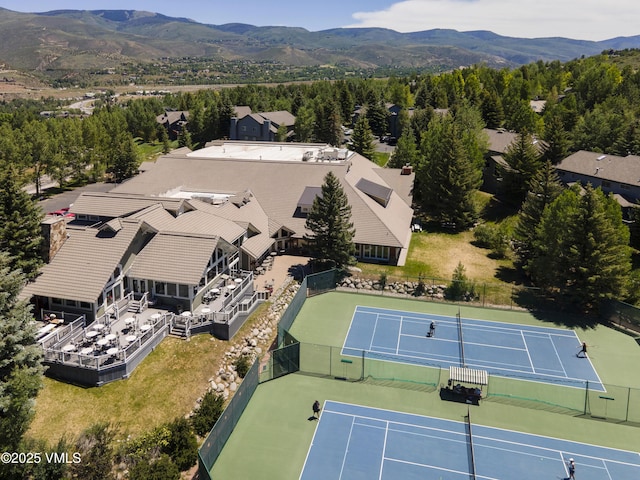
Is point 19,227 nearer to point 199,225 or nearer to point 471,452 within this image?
point 199,225

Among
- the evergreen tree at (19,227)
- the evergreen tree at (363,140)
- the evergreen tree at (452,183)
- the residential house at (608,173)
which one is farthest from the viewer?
the evergreen tree at (363,140)

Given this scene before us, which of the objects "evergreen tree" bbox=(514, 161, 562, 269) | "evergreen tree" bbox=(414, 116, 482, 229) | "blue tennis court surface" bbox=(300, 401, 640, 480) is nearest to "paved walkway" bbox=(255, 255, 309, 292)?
"blue tennis court surface" bbox=(300, 401, 640, 480)

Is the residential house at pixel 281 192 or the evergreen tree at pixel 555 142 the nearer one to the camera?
the residential house at pixel 281 192

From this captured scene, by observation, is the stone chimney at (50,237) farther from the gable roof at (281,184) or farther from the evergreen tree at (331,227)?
the evergreen tree at (331,227)

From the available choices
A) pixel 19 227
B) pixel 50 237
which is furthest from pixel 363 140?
pixel 19 227

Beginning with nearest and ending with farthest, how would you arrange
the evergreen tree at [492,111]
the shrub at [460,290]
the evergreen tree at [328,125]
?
the shrub at [460,290], the evergreen tree at [328,125], the evergreen tree at [492,111]

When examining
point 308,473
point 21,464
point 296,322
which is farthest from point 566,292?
point 21,464

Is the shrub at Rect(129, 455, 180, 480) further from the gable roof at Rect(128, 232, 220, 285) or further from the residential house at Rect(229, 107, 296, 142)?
the residential house at Rect(229, 107, 296, 142)

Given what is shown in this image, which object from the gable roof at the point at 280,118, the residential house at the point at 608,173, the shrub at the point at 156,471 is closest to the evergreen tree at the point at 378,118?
the gable roof at the point at 280,118
